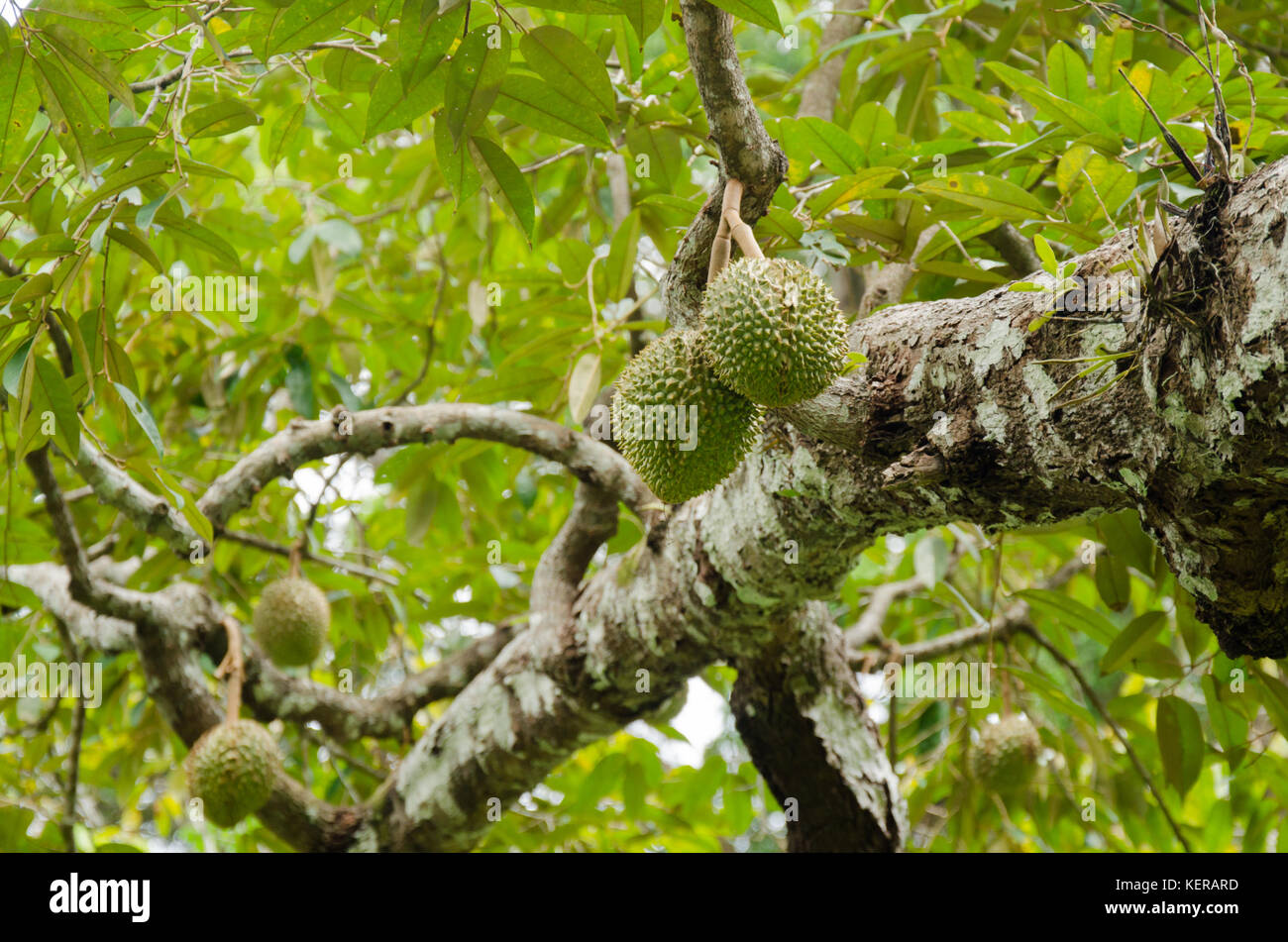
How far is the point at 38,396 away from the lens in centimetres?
135

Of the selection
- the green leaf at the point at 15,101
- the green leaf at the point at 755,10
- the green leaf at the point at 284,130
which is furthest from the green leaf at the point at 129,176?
the green leaf at the point at 755,10

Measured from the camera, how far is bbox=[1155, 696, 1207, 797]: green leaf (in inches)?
73.5

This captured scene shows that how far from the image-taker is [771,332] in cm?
107

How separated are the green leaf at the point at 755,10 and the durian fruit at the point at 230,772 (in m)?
1.74

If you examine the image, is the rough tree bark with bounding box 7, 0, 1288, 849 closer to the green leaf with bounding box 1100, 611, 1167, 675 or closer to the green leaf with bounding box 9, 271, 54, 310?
A: the green leaf with bounding box 9, 271, 54, 310

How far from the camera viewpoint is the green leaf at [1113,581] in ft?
6.15

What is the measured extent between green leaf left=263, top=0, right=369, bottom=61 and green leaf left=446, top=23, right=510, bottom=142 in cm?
13

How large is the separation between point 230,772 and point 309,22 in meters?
1.51

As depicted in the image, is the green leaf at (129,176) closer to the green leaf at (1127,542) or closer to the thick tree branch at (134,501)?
the thick tree branch at (134,501)

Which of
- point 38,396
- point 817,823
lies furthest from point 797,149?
point 817,823

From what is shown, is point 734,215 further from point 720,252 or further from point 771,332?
point 771,332

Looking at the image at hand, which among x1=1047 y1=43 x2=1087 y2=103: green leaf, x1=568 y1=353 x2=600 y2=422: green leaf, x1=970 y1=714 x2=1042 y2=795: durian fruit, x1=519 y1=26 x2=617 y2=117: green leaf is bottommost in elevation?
x1=970 y1=714 x2=1042 y2=795: durian fruit

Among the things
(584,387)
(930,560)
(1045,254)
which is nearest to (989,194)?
(1045,254)

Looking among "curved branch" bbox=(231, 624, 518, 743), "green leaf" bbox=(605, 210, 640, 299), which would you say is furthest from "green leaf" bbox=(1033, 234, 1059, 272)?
"curved branch" bbox=(231, 624, 518, 743)
